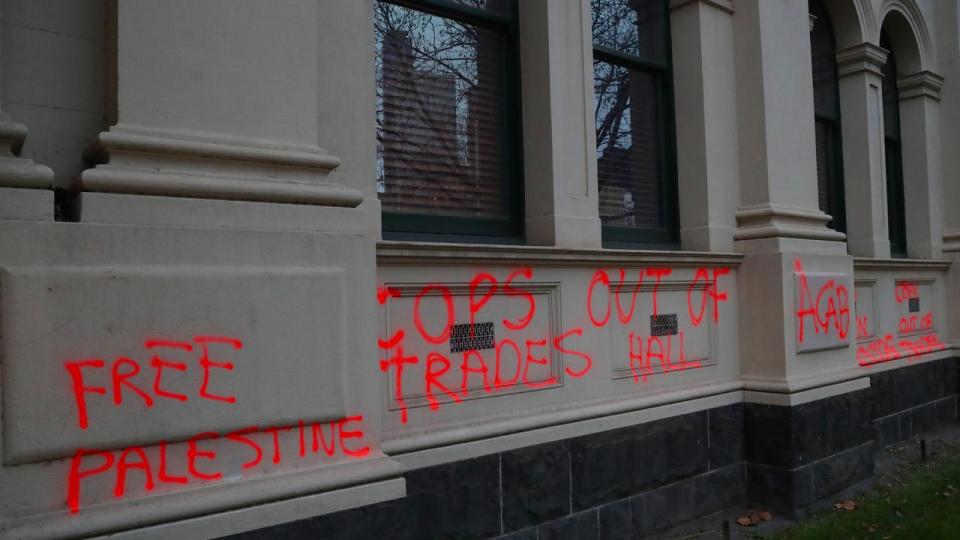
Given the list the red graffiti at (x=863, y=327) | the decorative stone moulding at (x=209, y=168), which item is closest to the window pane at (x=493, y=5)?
the decorative stone moulding at (x=209, y=168)

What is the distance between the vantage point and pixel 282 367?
322 cm

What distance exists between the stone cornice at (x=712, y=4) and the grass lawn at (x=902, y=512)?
452 centimetres

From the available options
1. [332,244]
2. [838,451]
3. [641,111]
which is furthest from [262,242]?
[838,451]

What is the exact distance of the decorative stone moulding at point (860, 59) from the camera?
8.62 m

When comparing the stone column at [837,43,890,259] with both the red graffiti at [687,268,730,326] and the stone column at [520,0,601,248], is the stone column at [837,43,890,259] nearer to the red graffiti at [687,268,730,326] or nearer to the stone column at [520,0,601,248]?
the red graffiti at [687,268,730,326]

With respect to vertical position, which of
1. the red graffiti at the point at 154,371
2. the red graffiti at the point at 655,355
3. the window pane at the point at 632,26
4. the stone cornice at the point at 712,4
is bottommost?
the red graffiti at the point at 655,355

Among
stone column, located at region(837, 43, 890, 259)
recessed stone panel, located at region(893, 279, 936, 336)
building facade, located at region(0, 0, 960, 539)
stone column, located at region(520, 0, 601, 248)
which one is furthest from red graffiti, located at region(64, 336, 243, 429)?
recessed stone panel, located at region(893, 279, 936, 336)

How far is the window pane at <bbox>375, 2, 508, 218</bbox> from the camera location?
182 inches

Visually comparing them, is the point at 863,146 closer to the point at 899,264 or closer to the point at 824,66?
the point at 824,66

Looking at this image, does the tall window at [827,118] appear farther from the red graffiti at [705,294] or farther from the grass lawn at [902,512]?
the red graffiti at [705,294]

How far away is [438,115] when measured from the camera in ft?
15.9

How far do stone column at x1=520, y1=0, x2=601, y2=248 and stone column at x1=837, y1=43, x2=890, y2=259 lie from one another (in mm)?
5204

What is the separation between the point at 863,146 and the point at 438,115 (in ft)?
21.0

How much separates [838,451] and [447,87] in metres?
4.74
